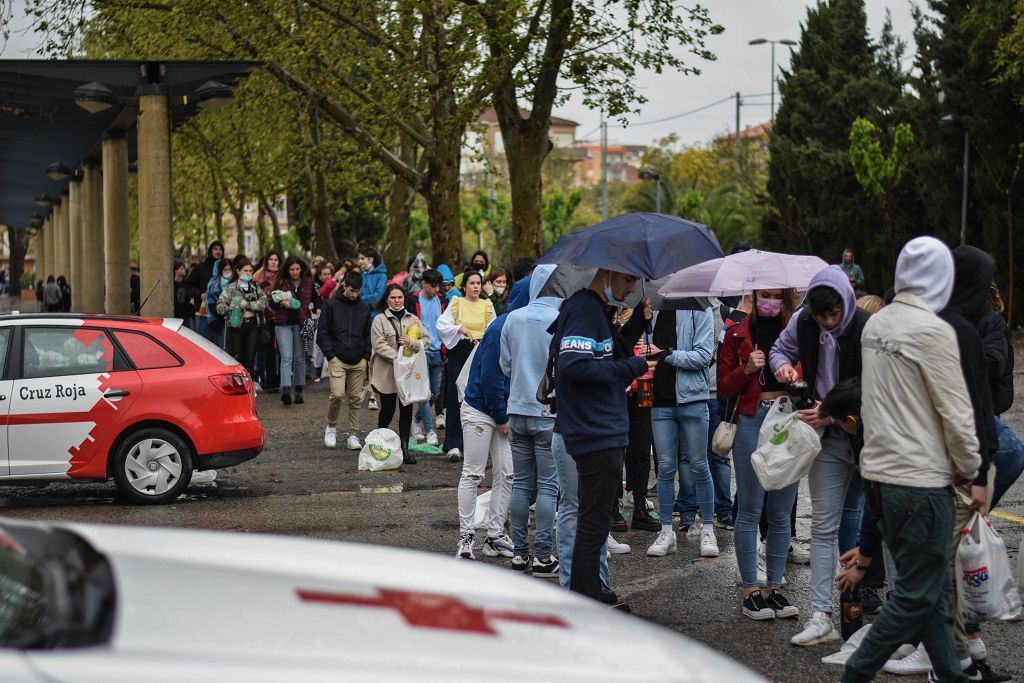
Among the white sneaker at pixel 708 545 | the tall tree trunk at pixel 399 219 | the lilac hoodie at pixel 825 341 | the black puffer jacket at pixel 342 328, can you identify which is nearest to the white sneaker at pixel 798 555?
the white sneaker at pixel 708 545

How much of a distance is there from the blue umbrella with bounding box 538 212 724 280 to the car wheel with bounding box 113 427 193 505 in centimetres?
476

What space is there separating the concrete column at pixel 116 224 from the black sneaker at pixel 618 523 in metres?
15.2

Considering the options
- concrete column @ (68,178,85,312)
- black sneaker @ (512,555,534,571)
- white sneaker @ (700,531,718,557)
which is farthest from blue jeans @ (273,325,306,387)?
concrete column @ (68,178,85,312)

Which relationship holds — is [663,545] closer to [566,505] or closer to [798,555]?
[798,555]

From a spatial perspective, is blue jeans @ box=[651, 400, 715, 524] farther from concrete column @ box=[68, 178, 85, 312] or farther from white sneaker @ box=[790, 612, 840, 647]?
concrete column @ box=[68, 178, 85, 312]

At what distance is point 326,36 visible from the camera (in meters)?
21.8

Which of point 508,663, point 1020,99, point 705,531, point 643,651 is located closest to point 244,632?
point 508,663

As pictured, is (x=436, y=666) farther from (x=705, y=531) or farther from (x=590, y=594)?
(x=705, y=531)

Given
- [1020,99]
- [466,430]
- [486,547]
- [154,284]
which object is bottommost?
[486,547]

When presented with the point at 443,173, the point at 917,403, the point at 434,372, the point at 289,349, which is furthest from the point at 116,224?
the point at 917,403

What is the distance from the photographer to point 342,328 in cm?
1385

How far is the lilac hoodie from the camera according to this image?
6289mm

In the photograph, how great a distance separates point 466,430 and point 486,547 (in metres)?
0.90

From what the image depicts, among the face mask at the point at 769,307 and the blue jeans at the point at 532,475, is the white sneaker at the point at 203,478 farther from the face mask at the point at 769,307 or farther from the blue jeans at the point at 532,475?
the face mask at the point at 769,307
